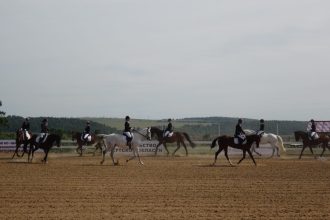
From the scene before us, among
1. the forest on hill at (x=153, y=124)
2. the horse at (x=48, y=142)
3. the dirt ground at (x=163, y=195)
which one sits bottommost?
the dirt ground at (x=163, y=195)

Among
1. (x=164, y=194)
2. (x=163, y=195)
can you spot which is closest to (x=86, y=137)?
(x=164, y=194)

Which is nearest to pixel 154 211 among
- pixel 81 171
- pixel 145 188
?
pixel 145 188

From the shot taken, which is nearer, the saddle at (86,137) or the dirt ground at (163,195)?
the dirt ground at (163,195)

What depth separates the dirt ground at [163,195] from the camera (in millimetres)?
14828

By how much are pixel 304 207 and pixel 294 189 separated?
416 cm

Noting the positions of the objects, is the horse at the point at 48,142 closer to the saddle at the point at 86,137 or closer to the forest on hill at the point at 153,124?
the saddle at the point at 86,137

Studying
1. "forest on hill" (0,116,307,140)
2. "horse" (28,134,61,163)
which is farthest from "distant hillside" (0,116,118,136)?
"horse" (28,134,61,163)

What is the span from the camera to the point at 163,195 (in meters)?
18.2

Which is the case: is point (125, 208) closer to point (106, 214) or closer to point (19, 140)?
point (106, 214)

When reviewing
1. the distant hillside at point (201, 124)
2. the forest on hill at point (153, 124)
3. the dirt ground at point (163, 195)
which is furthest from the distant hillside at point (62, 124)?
the dirt ground at point (163, 195)

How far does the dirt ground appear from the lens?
14828mm

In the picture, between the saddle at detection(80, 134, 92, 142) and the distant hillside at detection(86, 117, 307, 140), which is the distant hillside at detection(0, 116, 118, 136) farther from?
the saddle at detection(80, 134, 92, 142)

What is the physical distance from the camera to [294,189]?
20.1 m

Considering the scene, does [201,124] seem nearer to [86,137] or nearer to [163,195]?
[86,137]
